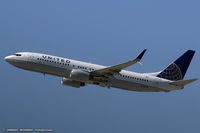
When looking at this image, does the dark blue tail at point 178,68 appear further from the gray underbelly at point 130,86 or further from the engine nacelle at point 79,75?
the engine nacelle at point 79,75

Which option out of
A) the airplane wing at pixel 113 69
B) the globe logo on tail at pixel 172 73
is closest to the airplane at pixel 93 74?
the airplane wing at pixel 113 69

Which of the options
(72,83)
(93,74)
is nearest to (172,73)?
(93,74)

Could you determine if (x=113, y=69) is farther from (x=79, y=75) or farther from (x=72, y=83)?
(x=72, y=83)

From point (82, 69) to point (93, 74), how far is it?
171 cm

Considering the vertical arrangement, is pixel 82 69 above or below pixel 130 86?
above

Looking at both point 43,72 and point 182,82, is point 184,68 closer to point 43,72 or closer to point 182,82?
point 182,82

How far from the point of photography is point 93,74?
2108 inches

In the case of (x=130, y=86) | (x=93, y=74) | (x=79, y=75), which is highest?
(x=93, y=74)

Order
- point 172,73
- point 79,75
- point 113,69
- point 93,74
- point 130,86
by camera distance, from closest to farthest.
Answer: point 79,75, point 113,69, point 93,74, point 130,86, point 172,73

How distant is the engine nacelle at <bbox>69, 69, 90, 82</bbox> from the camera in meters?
52.2

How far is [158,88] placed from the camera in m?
56.3

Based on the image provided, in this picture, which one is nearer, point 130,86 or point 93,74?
point 93,74

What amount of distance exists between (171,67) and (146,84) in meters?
7.09

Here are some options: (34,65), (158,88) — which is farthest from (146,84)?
(34,65)
